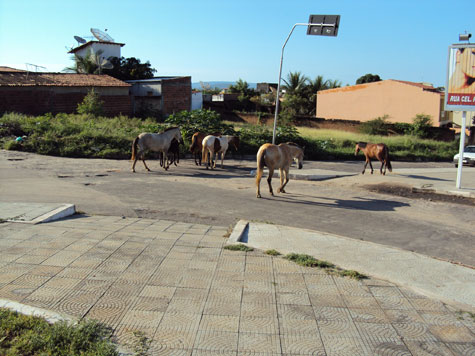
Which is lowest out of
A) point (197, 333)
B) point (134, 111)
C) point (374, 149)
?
point (197, 333)

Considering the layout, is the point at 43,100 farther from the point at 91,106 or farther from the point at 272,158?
the point at 272,158

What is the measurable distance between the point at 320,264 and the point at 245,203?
5874 millimetres

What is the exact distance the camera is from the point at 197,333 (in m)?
4.29

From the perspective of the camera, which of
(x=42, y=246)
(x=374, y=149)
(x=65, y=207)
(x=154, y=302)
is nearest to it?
(x=154, y=302)

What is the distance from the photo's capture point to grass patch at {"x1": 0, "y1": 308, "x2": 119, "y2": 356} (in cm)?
378

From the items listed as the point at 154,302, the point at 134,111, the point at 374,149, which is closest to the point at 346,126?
the point at 134,111

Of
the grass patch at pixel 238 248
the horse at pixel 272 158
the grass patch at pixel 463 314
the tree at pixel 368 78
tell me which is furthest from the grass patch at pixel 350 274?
the tree at pixel 368 78

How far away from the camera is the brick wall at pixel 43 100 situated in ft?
105

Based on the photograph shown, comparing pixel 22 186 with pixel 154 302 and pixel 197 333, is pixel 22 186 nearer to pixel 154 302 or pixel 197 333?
pixel 154 302

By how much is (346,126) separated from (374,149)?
23916mm

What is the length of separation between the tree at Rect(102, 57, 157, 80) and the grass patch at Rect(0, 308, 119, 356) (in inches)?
1837

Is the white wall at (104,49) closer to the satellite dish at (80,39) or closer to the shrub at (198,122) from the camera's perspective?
the satellite dish at (80,39)

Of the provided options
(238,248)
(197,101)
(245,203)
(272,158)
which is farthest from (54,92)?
(238,248)

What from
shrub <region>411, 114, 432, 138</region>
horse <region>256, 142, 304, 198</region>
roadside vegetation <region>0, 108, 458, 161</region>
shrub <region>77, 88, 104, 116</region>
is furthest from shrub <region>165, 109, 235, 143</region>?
shrub <region>411, 114, 432, 138</region>
